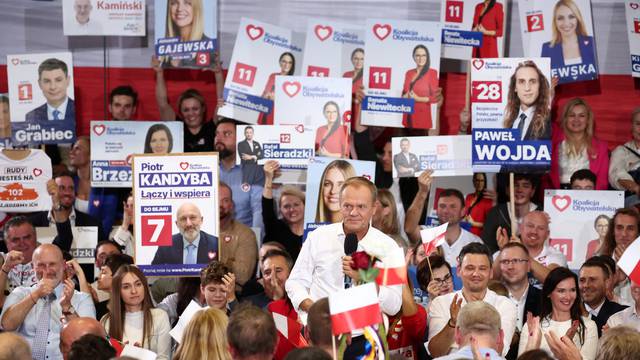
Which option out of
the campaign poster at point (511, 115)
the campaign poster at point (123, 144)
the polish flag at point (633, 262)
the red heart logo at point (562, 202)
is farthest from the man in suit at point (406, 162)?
the polish flag at point (633, 262)

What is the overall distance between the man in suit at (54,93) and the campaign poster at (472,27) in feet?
11.7

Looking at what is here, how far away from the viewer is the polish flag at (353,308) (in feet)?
15.1

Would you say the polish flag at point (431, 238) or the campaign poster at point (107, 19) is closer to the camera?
the polish flag at point (431, 238)

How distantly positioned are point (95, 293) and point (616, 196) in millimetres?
4316

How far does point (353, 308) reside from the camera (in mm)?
4629

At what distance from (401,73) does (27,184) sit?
3473 millimetres

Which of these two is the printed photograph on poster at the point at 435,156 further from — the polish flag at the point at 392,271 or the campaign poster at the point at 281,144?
the polish flag at the point at 392,271

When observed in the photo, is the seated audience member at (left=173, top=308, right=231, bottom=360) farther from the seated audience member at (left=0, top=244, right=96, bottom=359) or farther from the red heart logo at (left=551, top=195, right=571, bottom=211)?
the red heart logo at (left=551, top=195, right=571, bottom=211)

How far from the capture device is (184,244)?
7555 millimetres

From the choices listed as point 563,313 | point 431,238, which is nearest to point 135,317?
point 431,238

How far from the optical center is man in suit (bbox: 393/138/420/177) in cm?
938

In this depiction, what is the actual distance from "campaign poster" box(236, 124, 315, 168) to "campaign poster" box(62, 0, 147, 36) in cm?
194

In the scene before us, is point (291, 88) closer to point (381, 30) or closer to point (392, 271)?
point (381, 30)

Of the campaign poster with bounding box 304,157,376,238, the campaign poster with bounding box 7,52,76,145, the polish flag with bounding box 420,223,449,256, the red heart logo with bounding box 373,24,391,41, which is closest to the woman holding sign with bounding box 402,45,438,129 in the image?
the red heart logo with bounding box 373,24,391,41
